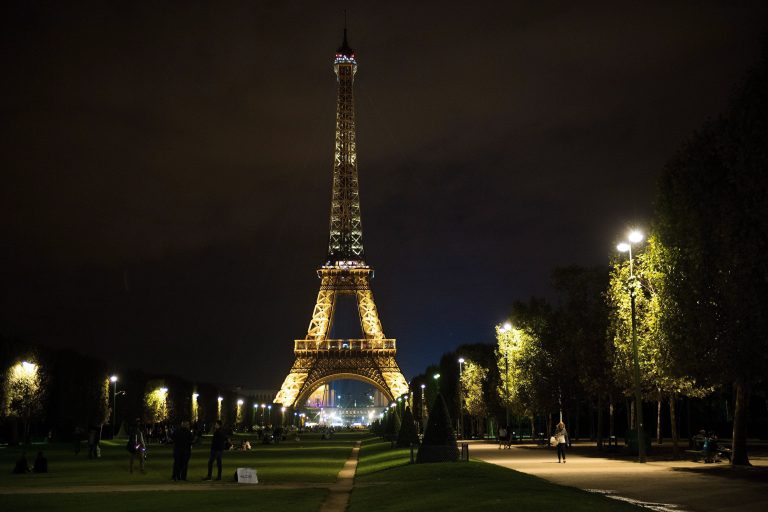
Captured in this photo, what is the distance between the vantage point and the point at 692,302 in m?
34.8

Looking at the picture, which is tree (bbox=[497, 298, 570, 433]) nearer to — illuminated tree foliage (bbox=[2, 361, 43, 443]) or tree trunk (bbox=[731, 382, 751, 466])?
tree trunk (bbox=[731, 382, 751, 466])

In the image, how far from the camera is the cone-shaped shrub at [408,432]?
181 feet

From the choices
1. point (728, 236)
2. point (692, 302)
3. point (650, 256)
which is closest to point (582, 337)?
point (650, 256)

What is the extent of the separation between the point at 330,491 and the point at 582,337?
3002 centimetres

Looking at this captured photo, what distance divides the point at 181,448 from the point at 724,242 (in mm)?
20221

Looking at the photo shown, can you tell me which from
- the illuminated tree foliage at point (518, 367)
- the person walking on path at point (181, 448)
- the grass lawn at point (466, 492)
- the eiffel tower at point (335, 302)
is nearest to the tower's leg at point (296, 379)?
the eiffel tower at point (335, 302)

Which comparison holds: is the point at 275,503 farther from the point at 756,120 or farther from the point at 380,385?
the point at 380,385

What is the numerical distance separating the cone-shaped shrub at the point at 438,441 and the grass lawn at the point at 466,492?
2.91m

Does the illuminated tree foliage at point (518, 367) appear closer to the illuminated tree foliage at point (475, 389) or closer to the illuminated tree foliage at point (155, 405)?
the illuminated tree foliage at point (475, 389)

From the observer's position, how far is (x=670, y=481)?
28328 millimetres

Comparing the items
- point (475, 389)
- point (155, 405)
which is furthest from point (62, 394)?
point (475, 389)

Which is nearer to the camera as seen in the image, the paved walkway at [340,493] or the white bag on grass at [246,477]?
the paved walkway at [340,493]

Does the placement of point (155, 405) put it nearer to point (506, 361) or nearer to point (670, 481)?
point (506, 361)

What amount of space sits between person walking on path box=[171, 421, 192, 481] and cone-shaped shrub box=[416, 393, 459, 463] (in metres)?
10.2
